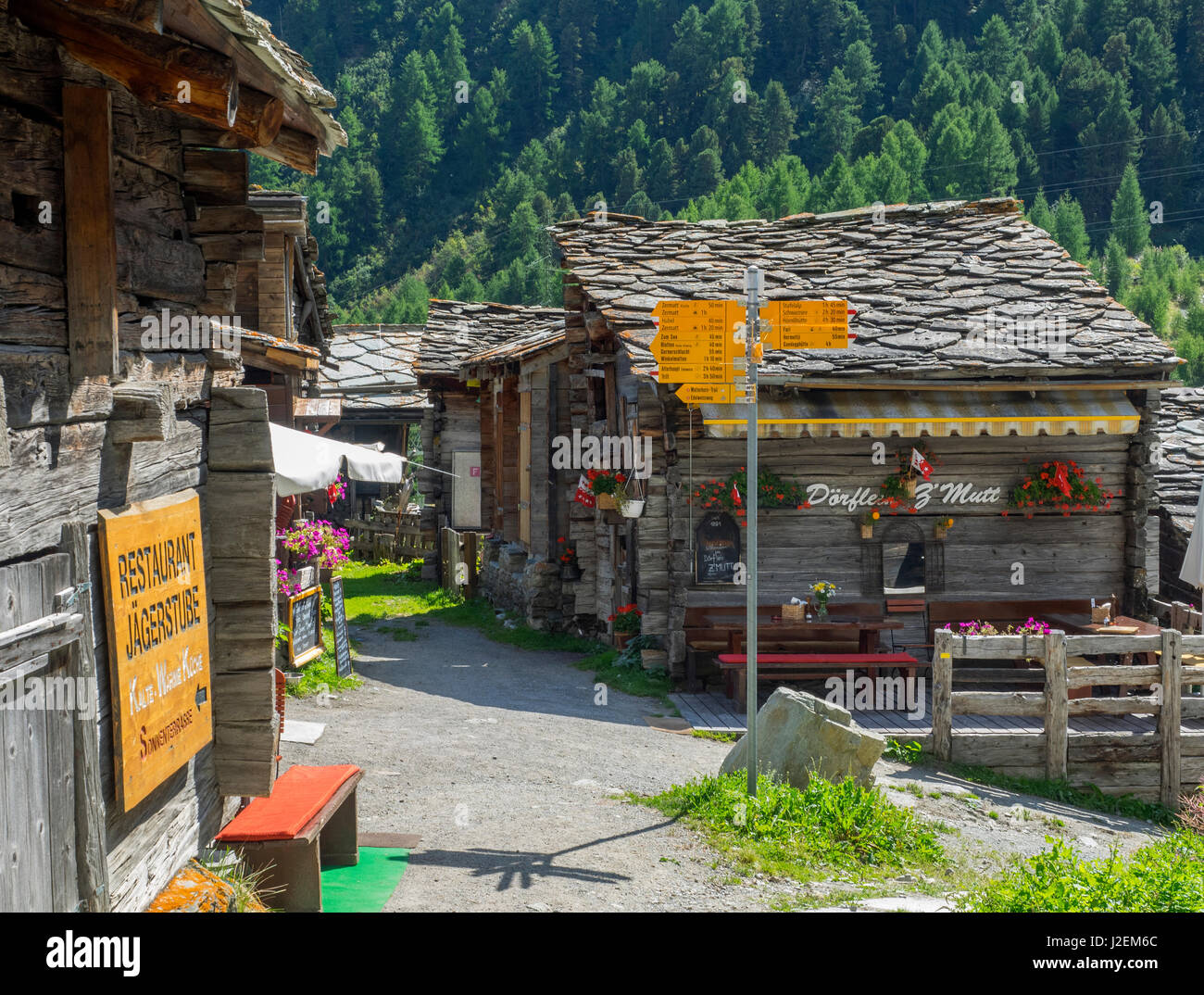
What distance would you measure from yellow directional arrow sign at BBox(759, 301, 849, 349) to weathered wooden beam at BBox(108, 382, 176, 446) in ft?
11.8

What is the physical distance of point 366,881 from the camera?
6129mm

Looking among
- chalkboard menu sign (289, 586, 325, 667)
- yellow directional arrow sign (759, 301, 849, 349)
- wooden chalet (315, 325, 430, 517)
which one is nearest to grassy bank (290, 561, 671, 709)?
chalkboard menu sign (289, 586, 325, 667)

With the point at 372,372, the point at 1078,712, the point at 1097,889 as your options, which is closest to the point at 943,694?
the point at 1078,712

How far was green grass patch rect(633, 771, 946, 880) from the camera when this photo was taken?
6.57 metres

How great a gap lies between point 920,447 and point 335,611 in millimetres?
6462

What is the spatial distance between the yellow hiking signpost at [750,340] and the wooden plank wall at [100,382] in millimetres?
2907

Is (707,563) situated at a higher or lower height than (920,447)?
lower

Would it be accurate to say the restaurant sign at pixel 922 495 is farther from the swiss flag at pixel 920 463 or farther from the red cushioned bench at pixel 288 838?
the red cushioned bench at pixel 288 838

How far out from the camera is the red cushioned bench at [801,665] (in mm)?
11031

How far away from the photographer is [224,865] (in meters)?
5.50
